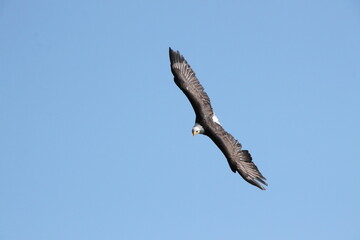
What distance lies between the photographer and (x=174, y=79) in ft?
97.8

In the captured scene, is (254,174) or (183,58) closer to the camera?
(254,174)

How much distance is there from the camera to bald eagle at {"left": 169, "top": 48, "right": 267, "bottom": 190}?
92.3 feet

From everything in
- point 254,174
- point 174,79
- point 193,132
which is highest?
point 174,79

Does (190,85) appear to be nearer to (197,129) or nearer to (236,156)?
(197,129)

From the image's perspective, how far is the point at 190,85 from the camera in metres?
29.7

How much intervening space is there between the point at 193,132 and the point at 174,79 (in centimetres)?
274

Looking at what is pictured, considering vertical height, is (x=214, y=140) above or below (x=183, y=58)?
below

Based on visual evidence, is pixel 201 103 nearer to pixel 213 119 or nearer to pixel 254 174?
pixel 213 119

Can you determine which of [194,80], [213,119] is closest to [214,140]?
[213,119]

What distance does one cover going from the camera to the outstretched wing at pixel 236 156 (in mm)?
28109

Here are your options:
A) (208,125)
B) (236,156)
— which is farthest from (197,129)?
(236,156)

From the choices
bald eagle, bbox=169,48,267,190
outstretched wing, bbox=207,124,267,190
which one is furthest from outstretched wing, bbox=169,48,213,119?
outstretched wing, bbox=207,124,267,190

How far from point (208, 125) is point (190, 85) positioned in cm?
233

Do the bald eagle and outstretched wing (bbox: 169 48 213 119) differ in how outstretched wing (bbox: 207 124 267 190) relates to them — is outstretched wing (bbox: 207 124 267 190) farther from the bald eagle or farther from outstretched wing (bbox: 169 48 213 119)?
outstretched wing (bbox: 169 48 213 119)
